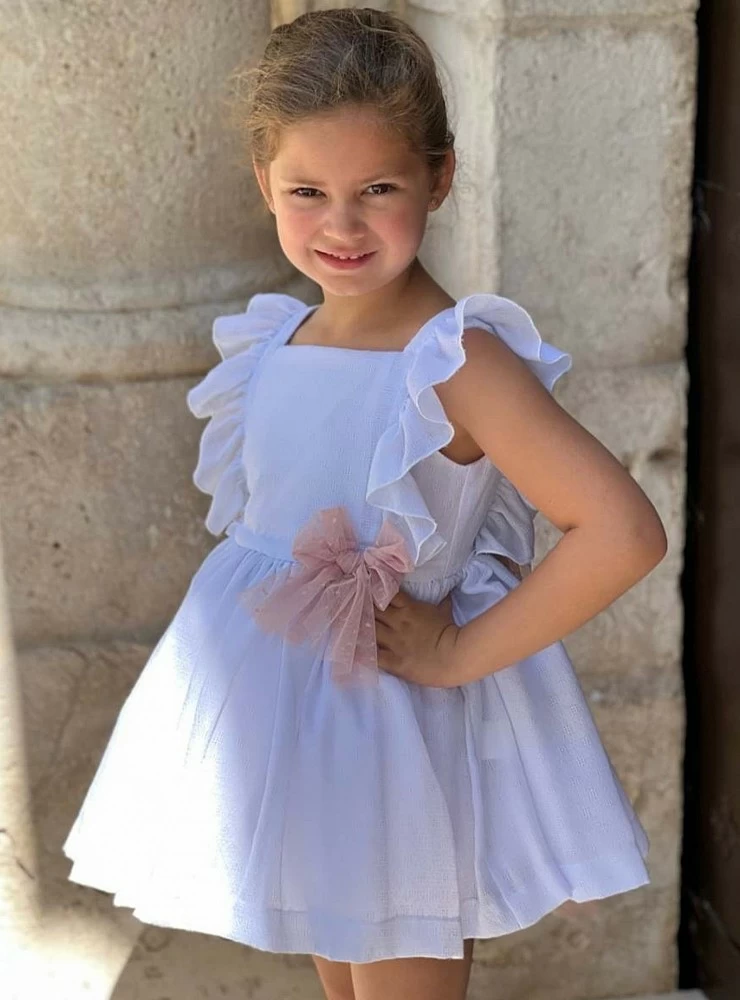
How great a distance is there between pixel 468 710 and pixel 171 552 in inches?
27.1

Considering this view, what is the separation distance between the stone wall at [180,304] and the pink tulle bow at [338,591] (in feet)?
1.88

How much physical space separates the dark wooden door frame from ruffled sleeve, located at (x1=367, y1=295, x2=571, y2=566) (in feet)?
1.94

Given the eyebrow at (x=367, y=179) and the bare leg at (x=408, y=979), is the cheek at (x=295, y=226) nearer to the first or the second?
the eyebrow at (x=367, y=179)

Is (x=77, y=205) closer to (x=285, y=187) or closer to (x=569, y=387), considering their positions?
(x=285, y=187)

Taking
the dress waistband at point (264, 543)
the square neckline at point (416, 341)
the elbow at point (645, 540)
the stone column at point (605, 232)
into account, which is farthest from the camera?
the stone column at point (605, 232)

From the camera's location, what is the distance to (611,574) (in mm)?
1380

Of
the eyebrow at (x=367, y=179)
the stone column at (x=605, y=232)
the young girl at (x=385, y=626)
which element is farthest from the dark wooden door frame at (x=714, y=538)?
the eyebrow at (x=367, y=179)

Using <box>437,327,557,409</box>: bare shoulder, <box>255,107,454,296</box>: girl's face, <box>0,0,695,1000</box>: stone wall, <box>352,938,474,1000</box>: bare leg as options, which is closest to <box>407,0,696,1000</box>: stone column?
<box>0,0,695,1000</box>: stone wall

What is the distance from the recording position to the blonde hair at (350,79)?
144 centimetres

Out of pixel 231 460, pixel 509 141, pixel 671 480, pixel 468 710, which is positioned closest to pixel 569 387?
pixel 671 480

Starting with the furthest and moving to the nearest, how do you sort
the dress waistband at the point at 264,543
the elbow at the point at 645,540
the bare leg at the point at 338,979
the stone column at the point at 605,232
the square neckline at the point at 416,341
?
1. the stone column at the point at 605,232
2. the bare leg at the point at 338,979
3. the dress waistband at the point at 264,543
4. the square neckline at the point at 416,341
5. the elbow at the point at 645,540

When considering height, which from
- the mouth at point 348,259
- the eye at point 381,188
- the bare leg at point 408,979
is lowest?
the bare leg at point 408,979

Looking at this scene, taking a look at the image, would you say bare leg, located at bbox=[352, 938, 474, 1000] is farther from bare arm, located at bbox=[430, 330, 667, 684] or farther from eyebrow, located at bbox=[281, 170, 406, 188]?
eyebrow, located at bbox=[281, 170, 406, 188]

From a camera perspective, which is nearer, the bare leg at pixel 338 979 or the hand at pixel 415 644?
the hand at pixel 415 644
